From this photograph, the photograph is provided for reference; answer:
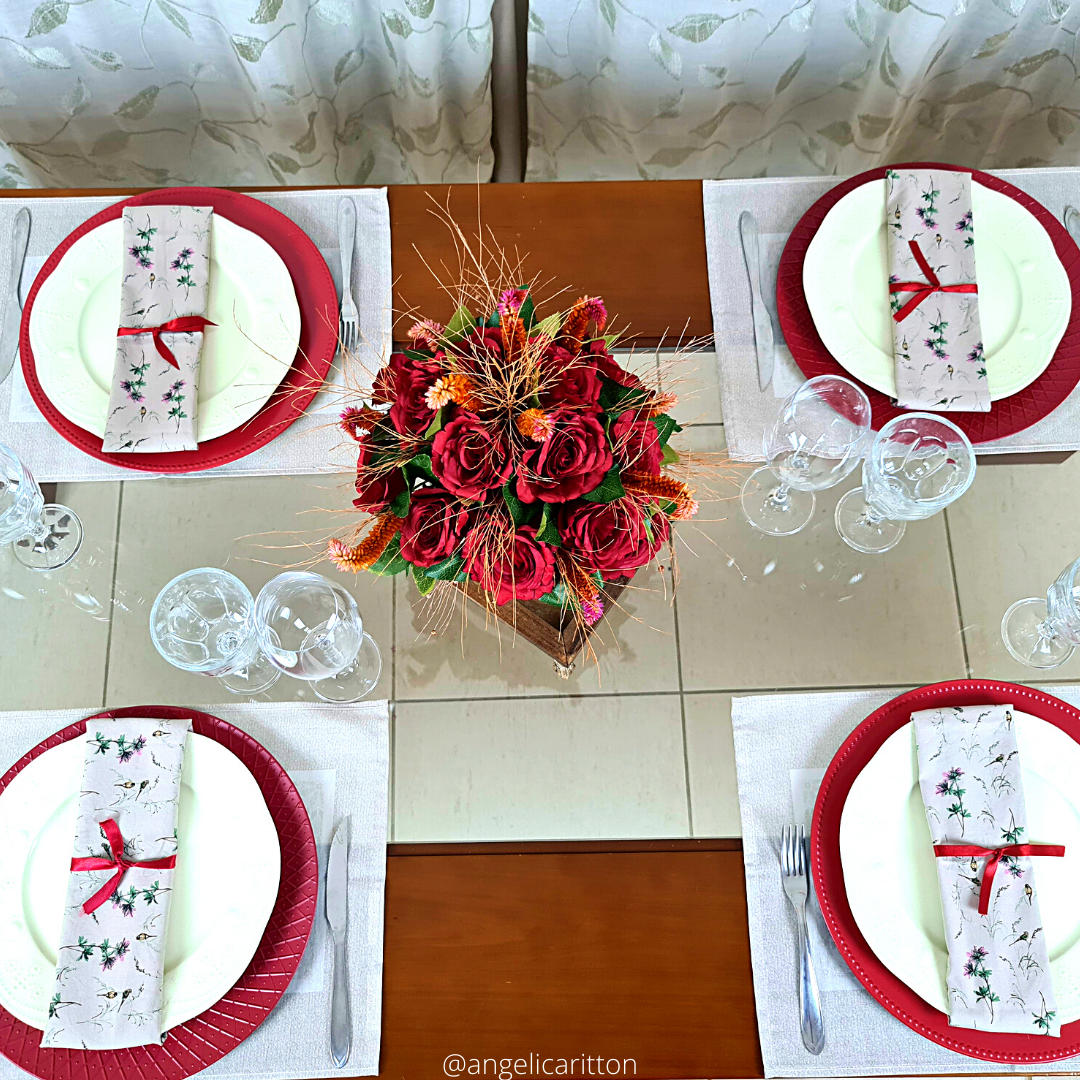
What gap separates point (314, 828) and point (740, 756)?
44 cm

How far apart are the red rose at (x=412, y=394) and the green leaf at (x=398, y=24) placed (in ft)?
2.87

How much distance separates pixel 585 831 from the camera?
0.86 m

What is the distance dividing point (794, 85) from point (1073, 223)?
589 mm

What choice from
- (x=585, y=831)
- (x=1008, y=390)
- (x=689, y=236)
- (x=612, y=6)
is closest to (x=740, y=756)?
(x=585, y=831)

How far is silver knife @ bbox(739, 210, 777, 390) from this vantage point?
0.98 meters

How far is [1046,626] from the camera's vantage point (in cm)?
91

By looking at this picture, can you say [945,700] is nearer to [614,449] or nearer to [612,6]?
[614,449]

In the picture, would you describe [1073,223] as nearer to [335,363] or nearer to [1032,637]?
[1032,637]

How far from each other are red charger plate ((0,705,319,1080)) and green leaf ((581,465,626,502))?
1.47 ft

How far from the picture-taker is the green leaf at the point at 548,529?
2.11 feet

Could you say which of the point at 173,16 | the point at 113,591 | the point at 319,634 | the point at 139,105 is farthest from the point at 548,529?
the point at 139,105

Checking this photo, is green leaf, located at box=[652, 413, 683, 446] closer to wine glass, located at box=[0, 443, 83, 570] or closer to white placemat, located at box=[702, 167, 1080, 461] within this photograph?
white placemat, located at box=[702, 167, 1080, 461]

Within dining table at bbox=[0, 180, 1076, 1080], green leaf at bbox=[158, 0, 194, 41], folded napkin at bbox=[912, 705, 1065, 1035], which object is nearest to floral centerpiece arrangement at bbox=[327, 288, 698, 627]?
dining table at bbox=[0, 180, 1076, 1080]

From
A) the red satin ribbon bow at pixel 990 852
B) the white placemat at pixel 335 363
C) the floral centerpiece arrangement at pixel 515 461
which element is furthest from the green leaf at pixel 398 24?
the red satin ribbon bow at pixel 990 852
